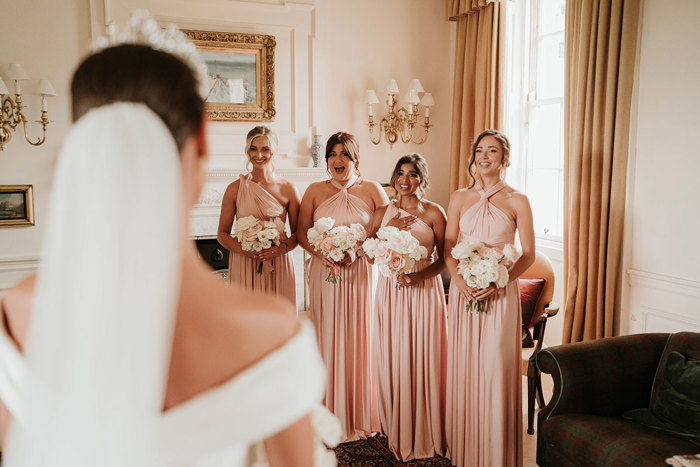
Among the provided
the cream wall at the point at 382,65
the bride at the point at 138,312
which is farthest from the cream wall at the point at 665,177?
the bride at the point at 138,312

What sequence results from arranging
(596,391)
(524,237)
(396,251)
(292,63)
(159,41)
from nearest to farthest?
(159,41), (596,391), (524,237), (396,251), (292,63)

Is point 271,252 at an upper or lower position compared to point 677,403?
upper

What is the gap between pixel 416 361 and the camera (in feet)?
11.6

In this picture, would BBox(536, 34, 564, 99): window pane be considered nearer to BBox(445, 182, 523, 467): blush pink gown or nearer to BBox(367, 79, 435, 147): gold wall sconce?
BBox(367, 79, 435, 147): gold wall sconce

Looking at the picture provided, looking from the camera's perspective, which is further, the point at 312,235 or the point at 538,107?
the point at 538,107

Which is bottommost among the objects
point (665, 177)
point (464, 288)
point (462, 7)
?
point (464, 288)

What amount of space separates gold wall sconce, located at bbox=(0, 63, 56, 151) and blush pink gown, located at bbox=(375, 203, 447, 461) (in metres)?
3.76

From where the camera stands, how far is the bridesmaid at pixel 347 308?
12.4 ft

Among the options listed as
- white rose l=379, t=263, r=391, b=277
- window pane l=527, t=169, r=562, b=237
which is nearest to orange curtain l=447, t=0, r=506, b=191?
window pane l=527, t=169, r=562, b=237

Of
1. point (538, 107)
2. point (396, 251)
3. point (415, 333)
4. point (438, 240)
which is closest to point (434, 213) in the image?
point (438, 240)

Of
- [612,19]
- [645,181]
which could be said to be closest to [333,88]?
[612,19]

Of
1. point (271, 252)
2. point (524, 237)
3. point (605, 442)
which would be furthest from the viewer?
point (271, 252)

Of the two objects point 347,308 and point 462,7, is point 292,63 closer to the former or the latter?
point 462,7

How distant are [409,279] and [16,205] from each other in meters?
4.28
